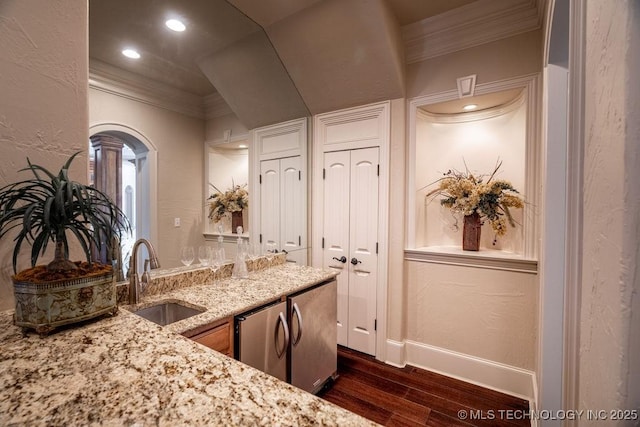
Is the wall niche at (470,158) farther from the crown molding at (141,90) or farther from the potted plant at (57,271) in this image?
the potted plant at (57,271)

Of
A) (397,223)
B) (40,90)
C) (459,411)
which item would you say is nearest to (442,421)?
(459,411)

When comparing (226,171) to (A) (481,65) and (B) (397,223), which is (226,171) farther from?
(A) (481,65)

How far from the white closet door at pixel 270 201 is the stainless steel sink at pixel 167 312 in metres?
1.13

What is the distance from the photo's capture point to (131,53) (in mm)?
1690

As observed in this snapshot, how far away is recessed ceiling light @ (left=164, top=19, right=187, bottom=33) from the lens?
1.90 metres

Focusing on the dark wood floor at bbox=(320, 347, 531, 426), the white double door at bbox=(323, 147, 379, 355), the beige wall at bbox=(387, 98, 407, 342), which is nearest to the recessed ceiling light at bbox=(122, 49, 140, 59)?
the white double door at bbox=(323, 147, 379, 355)

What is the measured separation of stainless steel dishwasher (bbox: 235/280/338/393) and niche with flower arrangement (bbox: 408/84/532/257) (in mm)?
1095

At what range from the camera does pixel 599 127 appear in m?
0.56

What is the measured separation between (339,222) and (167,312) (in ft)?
5.70

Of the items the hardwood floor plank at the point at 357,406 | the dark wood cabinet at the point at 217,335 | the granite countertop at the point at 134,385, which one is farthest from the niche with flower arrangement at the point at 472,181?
the granite countertop at the point at 134,385

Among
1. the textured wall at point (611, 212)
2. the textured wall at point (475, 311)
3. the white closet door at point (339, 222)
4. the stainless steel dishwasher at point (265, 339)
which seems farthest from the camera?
the white closet door at point (339, 222)

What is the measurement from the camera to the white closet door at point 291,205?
2.85 meters

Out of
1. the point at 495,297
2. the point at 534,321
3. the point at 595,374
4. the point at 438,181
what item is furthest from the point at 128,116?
the point at 534,321

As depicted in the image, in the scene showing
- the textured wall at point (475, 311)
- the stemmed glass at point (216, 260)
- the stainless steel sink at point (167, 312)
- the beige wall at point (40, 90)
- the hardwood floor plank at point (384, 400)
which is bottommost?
the hardwood floor plank at point (384, 400)
